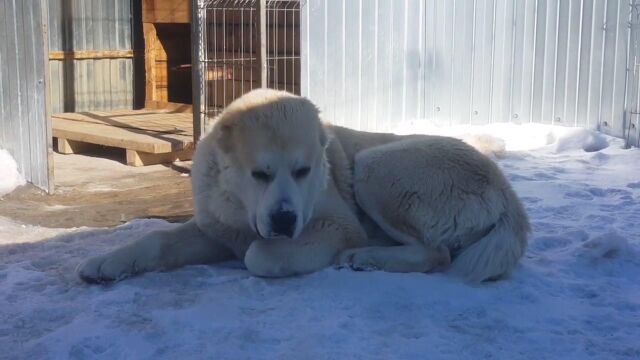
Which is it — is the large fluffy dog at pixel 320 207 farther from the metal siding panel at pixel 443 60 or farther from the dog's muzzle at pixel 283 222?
the metal siding panel at pixel 443 60

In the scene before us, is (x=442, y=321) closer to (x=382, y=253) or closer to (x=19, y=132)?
(x=382, y=253)

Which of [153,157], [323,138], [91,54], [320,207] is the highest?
[91,54]

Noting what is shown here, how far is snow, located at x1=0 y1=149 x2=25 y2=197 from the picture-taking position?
305 inches

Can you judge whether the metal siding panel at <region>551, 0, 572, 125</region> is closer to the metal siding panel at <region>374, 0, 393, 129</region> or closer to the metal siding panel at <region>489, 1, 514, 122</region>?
the metal siding panel at <region>489, 1, 514, 122</region>

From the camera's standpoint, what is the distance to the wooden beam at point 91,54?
12.6 meters

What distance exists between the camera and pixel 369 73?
1019cm

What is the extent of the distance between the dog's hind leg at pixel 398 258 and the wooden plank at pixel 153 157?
548cm

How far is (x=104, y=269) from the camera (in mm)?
4223

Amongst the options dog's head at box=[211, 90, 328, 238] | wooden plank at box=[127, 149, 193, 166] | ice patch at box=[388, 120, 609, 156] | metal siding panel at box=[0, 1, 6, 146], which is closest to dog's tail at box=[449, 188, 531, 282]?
dog's head at box=[211, 90, 328, 238]

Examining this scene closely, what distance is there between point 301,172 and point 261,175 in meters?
0.20

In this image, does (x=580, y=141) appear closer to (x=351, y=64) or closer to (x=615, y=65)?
(x=615, y=65)

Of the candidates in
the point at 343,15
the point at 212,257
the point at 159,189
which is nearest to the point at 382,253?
the point at 212,257

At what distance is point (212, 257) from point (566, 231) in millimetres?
2239

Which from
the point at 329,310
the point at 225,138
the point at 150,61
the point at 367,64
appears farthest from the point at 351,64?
the point at 329,310
